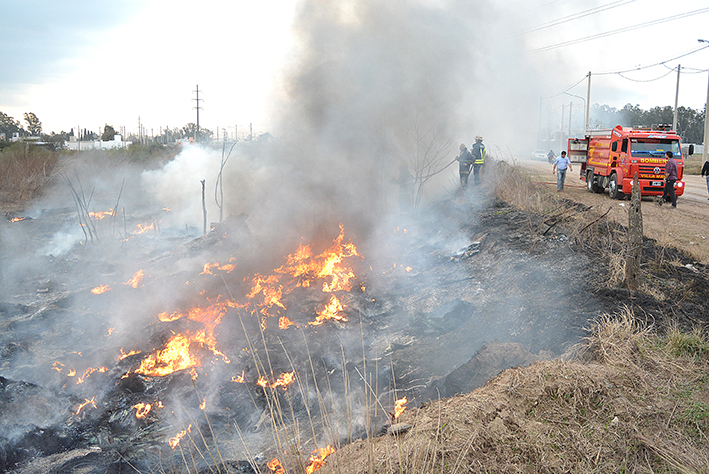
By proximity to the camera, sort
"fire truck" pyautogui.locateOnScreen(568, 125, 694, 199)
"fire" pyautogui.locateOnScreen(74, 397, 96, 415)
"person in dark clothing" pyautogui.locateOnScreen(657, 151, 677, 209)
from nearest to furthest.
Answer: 1. "fire" pyautogui.locateOnScreen(74, 397, 96, 415)
2. "person in dark clothing" pyautogui.locateOnScreen(657, 151, 677, 209)
3. "fire truck" pyautogui.locateOnScreen(568, 125, 694, 199)

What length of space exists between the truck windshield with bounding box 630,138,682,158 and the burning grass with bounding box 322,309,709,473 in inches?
470

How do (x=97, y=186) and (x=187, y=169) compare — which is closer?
(x=187, y=169)

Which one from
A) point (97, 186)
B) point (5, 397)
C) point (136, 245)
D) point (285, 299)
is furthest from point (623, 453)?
point (97, 186)

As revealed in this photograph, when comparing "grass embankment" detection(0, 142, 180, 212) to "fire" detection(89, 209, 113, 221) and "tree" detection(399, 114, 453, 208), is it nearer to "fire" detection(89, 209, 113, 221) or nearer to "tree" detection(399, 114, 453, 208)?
"fire" detection(89, 209, 113, 221)

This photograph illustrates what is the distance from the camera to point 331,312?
A: 7.72 meters

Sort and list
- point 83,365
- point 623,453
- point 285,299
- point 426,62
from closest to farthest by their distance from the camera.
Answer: point 623,453 < point 83,365 < point 285,299 < point 426,62

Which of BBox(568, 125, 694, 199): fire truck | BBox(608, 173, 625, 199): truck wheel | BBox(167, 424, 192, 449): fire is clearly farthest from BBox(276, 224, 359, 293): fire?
BBox(608, 173, 625, 199): truck wheel

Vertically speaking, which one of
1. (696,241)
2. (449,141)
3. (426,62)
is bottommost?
(696,241)

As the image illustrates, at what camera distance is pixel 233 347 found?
646cm

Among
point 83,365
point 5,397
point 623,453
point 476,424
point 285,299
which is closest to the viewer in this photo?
point 623,453

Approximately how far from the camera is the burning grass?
313cm

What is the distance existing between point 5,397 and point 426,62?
45.3 ft

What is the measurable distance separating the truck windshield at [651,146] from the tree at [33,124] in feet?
166

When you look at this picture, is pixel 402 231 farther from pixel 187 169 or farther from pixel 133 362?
pixel 187 169
